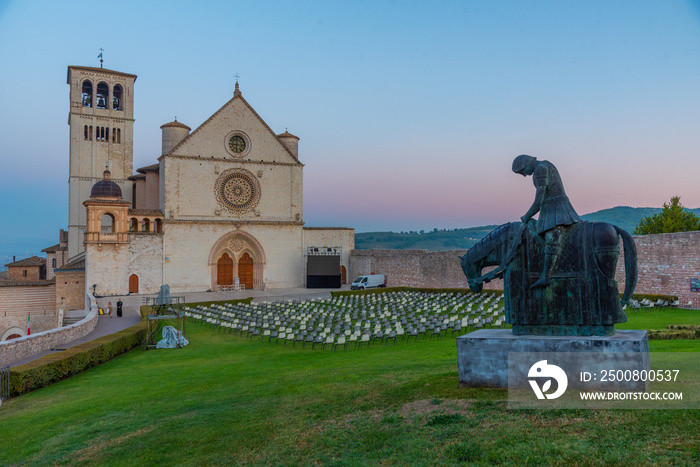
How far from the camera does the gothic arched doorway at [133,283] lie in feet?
129

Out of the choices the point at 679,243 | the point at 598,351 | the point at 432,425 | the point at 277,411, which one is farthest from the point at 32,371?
the point at 679,243

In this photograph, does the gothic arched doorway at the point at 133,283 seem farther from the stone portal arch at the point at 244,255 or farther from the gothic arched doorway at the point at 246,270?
the gothic arched doorway at the point at 246,270

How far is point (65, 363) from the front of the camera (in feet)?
47.9

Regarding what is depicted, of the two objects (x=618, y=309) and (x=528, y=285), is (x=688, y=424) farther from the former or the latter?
(x=528, y=285)

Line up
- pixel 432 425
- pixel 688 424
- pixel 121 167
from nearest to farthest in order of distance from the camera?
pixel 688 424, pixel 432 425, pixel 121 167

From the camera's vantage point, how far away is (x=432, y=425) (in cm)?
611

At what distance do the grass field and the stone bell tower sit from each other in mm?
42588

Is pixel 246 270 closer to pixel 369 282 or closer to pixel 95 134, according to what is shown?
pixel 369 282

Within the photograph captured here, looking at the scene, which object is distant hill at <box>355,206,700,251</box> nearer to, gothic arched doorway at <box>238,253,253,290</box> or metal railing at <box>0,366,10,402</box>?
gothic arched doorway at <box>238,253,253,290</box>

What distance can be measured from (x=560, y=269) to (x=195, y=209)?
38829mm

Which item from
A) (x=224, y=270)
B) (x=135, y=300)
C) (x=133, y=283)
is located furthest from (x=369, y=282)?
(x=133, y=283)

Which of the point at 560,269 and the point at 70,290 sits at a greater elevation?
the point at 560,269

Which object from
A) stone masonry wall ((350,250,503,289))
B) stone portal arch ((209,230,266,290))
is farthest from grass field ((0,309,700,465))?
stone portal arch ((209,230,266,290))

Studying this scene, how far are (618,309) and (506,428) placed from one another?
2.68 metres
